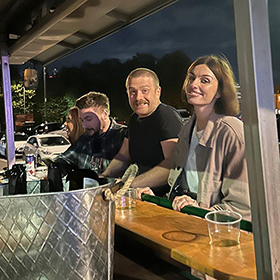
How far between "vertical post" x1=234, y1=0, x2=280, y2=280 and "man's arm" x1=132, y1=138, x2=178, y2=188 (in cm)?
139

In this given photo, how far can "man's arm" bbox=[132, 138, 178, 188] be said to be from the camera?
2.12 m

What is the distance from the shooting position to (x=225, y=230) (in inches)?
47.3

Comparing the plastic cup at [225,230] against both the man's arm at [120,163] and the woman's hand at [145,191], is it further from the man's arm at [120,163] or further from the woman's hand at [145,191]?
the man's arm at [120,163]

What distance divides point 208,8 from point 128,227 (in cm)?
122

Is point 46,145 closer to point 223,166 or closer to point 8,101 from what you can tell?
point 8,101

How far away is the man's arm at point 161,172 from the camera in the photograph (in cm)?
212

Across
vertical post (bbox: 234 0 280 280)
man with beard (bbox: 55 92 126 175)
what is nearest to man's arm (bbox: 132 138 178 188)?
man with beard (bbox: 55 92 126 175)

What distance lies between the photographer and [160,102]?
7.17ft

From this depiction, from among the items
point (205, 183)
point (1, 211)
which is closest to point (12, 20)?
point (205, 183)

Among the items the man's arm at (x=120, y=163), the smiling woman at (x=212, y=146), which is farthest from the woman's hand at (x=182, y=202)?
the man's arm at (x=120, y=163)

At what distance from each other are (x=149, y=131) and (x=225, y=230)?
121cm

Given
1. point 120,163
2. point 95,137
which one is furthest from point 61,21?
point 120,163

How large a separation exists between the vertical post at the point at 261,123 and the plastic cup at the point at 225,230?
49 centimetres

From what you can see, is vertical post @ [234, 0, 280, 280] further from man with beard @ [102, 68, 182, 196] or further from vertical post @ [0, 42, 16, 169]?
vertical post @ [0, 42, 16, 169]
